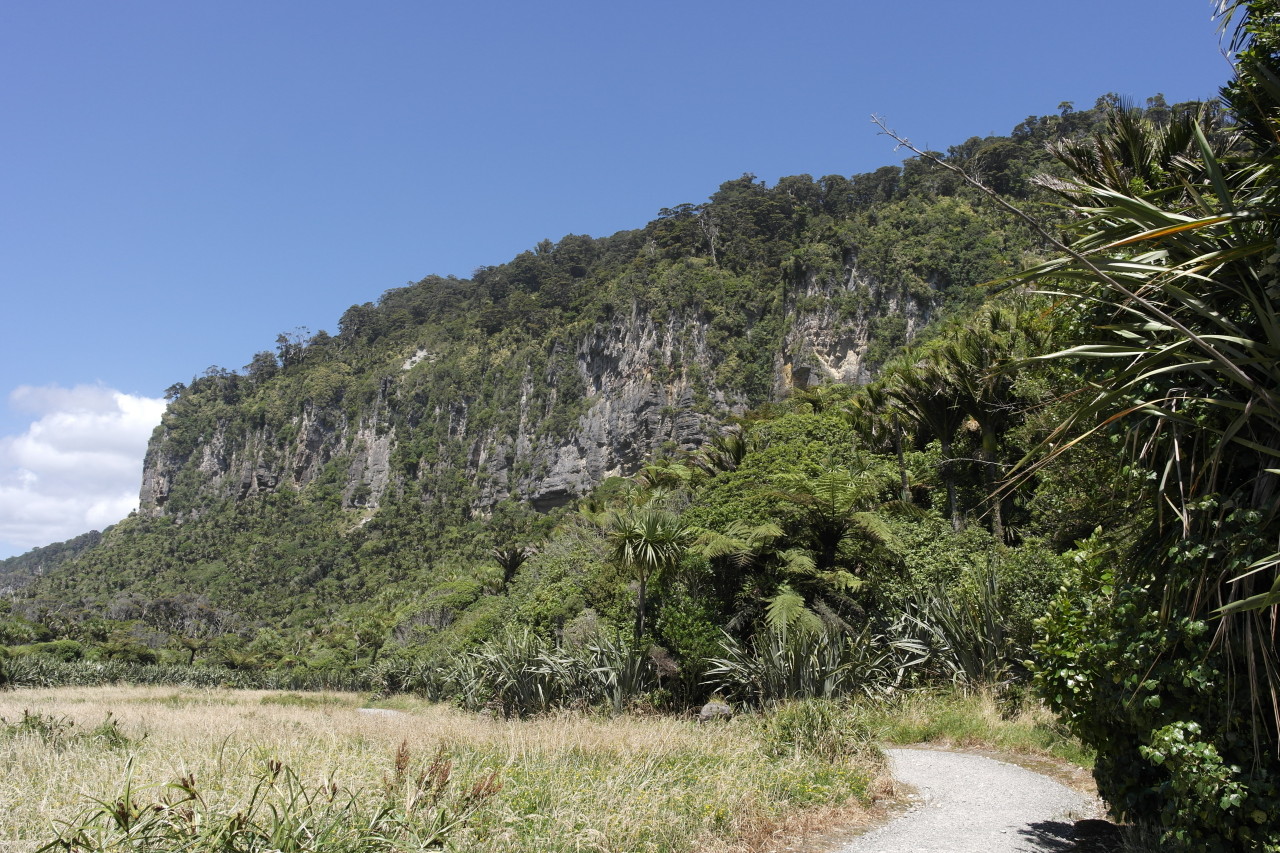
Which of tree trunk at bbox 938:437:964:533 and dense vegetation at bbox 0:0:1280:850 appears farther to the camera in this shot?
tree trunk at bbox 938:437:964:533

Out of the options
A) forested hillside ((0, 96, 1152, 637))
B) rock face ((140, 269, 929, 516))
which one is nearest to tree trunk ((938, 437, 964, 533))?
forested hillside ((0, 96, 1152, 637))

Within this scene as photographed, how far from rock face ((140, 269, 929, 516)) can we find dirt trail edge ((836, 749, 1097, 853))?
58.8 metres

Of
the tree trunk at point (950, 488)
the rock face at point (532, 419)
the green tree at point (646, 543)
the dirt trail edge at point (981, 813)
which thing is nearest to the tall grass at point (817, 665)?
the green tree at point (646, 543)

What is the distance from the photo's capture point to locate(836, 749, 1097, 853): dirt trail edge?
6027 millimetres

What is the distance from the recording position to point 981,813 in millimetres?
6965

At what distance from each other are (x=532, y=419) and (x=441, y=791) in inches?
3606

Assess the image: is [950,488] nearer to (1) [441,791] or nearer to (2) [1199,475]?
(2) [1199,475]

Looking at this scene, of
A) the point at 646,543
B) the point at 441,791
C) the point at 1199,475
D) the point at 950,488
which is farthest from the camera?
the point at 950,488

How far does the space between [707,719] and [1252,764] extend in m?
10.2

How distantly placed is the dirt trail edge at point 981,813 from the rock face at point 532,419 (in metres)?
58.8

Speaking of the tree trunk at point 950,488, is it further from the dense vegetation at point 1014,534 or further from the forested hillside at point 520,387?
the forested hillside at point 520,387

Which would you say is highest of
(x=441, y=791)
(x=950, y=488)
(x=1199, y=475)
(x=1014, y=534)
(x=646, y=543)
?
(x=950, y=488)

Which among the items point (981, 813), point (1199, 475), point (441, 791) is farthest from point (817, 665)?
point (1199, 475)

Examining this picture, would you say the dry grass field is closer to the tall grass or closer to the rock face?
the tall grass
